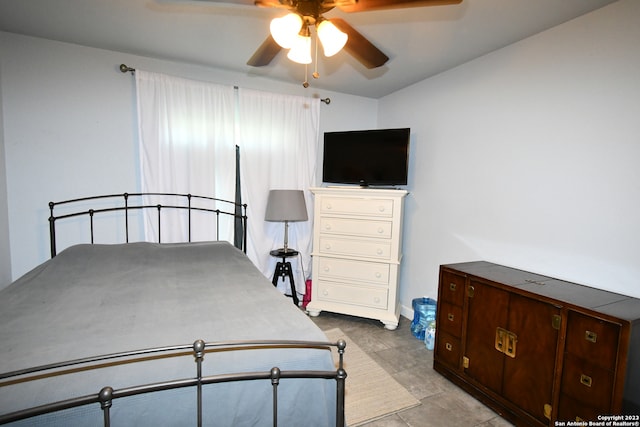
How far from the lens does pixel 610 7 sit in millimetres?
1753

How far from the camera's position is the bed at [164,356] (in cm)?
84

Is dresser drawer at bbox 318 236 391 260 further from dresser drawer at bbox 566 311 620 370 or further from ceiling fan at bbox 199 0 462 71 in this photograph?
ceiling fan at bbox 199 0 462 71

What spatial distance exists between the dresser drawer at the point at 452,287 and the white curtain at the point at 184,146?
2.06m

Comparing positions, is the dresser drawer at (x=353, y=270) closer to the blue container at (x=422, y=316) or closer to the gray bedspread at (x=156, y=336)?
the blue container at (x=422, y=316)

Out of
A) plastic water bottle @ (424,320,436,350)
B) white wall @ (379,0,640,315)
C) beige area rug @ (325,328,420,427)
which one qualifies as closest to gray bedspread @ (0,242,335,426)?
beige area rug @ (325,328,420,427)

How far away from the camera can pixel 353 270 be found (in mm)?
3051

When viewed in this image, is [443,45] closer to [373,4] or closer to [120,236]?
[373,4]

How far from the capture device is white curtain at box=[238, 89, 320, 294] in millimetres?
3166

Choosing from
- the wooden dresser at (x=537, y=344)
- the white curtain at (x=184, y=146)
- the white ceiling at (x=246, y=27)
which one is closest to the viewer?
the wooden dresser at (x=537, y=344)

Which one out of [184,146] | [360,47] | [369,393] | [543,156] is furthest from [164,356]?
[543,156]

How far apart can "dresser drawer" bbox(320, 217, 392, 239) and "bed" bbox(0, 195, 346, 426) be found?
5.20 ft

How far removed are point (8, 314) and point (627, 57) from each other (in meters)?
3.24

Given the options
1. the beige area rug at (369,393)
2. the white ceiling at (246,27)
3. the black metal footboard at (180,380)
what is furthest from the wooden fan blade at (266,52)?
the beige area rug at (369,393)

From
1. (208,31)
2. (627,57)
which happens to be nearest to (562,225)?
(627,57)
